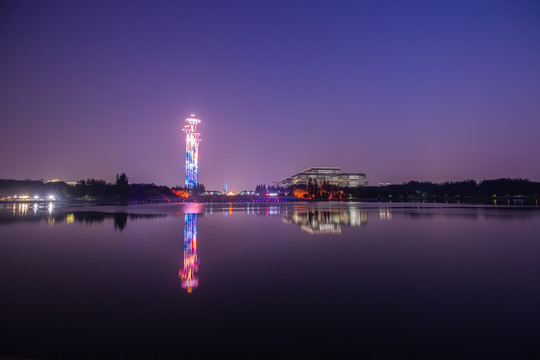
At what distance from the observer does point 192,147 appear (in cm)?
12900

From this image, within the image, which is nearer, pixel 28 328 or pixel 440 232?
pixel 28 328

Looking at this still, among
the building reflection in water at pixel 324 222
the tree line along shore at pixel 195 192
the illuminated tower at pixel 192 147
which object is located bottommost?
the building reflection in water at pixel 324 222

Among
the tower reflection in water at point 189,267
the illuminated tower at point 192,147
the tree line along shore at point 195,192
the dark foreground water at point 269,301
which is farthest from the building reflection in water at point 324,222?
the illuminated tower at point 192,147

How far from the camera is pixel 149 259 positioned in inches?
394

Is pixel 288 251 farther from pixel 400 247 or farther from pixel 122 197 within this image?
pixel 122 197

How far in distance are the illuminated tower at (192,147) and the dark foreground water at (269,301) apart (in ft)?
377

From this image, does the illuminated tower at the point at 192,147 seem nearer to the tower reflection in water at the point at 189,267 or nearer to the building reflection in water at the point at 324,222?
the building reflection in water at the point at 324,222

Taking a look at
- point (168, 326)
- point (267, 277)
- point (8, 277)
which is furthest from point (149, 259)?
point (168, 326)

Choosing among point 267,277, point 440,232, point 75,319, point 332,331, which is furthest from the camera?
point 440,232

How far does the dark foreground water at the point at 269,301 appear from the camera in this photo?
4523 mm

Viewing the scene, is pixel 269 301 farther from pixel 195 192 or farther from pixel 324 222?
pixel 195 192

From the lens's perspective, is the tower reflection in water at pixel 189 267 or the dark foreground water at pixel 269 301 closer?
the dark foreground water at pixel 269 301

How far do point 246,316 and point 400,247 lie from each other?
859cm

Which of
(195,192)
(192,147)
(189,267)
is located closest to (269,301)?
(189,267)
